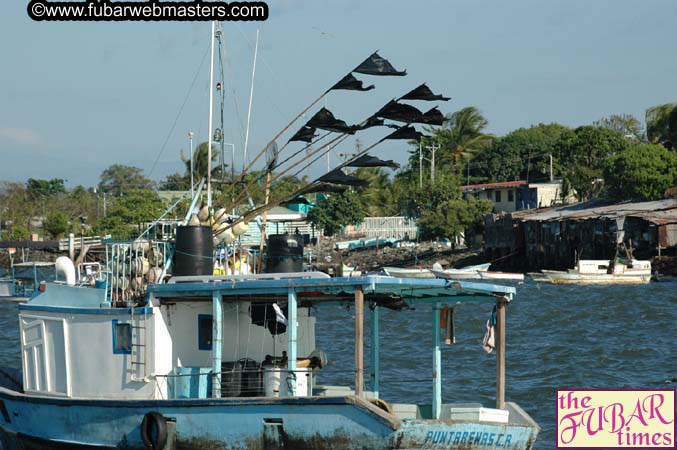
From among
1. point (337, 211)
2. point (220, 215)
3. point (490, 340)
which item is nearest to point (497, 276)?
point (337, 211)

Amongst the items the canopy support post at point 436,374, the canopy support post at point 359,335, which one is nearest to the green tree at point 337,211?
the canopy support post at point 436,374

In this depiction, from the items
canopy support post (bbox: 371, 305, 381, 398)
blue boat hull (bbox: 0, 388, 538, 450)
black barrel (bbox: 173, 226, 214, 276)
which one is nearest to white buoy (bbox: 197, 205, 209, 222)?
black barrel (bbox: 173, 226, 214, 276)

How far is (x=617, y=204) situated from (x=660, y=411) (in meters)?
56.6

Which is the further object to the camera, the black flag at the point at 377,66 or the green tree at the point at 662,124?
the green tree at the point at 662,124

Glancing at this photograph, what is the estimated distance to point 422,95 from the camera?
1540cm

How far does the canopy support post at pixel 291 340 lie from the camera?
13859mm

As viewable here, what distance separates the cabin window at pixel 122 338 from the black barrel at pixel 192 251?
1.12 meters

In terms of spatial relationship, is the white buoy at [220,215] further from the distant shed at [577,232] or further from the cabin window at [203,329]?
the distant shed at [577,232]

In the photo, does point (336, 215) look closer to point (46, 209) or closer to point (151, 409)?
point (46, 209)

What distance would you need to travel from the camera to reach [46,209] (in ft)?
293

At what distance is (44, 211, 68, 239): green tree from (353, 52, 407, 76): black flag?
63.5m

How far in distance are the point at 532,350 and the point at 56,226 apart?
52561 mm

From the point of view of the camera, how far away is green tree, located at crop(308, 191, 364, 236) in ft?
299

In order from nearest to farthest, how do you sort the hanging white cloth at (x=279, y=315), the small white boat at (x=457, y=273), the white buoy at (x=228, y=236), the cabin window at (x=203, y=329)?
the hanging white cloth at (x=279, y=315), the cabin window at (x=203, y=329), the white buoy at (x=228, y=236), the small white boat at (x=457, y=273)
